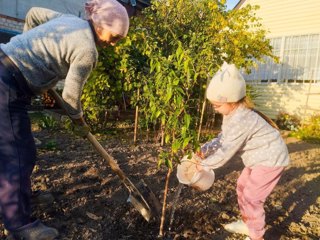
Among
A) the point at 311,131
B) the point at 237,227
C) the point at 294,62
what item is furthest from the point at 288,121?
the point at 237,227

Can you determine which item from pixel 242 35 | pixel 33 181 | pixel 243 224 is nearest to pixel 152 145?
pixel 33 181

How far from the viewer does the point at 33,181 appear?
3375mm

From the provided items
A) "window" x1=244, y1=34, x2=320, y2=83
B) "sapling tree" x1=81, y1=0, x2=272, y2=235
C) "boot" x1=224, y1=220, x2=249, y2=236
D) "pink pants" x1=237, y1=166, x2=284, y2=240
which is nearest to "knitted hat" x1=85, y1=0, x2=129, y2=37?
"sapling tree" x1=81, y1=0, x2=272, y2=235

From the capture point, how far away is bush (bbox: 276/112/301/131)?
9.48 m

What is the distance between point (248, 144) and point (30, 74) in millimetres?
1713

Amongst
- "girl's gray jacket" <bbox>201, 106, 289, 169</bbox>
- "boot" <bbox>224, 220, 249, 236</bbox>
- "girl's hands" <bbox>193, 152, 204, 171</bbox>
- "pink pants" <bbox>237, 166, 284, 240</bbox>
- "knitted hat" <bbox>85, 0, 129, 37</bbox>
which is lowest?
"boot" <bbox>224, 220, 249, 236</bbox>

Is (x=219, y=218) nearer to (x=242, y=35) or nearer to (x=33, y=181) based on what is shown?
(x=33, y=181)

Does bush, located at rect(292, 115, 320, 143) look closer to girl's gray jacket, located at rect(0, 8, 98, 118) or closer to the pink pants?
the pink pants

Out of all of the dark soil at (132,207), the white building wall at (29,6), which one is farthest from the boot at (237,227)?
the white building wall at (29,6)

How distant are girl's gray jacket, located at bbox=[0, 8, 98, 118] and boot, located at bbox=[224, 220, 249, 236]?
1757mm

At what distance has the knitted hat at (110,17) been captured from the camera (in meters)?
2.14

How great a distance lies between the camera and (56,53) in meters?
2.10

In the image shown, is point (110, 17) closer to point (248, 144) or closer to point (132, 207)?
point (248, 144)

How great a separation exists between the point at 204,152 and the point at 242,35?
204 inches
